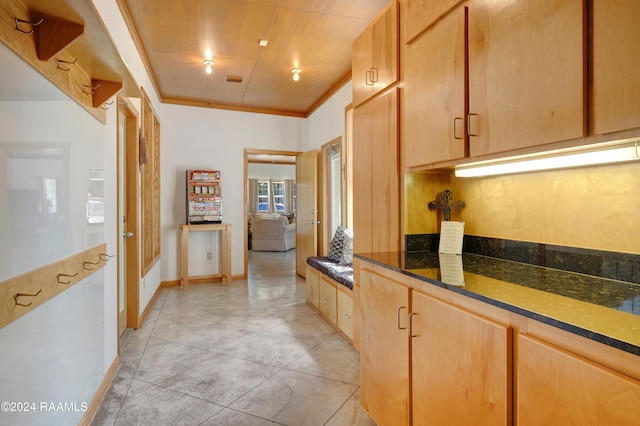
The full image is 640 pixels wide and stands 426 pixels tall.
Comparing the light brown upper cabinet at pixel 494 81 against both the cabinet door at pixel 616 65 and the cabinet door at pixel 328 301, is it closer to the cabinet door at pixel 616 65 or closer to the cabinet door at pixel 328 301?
the cabinet door at pixel 616 65

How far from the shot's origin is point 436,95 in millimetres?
1676

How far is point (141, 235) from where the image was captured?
3.60 m

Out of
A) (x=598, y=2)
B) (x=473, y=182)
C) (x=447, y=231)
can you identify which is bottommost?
(x=447, y=231)

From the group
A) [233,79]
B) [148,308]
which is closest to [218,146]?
[233,79]

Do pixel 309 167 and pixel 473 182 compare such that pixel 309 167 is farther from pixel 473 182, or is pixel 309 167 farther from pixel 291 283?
pixel 473 182

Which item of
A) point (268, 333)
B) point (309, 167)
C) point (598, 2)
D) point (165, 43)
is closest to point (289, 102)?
point (309, 167)

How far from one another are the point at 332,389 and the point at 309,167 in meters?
3.59

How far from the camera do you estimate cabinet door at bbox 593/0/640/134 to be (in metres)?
0.94

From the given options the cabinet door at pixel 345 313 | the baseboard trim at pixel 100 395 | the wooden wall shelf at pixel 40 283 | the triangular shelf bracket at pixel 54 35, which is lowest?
the baseboard trim at pixel 100 395

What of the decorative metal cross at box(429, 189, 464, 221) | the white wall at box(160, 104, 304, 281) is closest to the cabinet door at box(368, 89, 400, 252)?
the decorative metal cross at box(429, 189, 464, 221)

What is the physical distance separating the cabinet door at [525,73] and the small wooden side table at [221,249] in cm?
426

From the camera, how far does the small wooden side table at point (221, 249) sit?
4973 millimetres

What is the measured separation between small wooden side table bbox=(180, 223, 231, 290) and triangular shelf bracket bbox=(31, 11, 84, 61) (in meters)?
3.86

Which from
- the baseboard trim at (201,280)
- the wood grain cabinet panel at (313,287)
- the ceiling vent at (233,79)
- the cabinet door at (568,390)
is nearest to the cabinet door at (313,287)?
the wood grain cabinet panel at (313,287)
